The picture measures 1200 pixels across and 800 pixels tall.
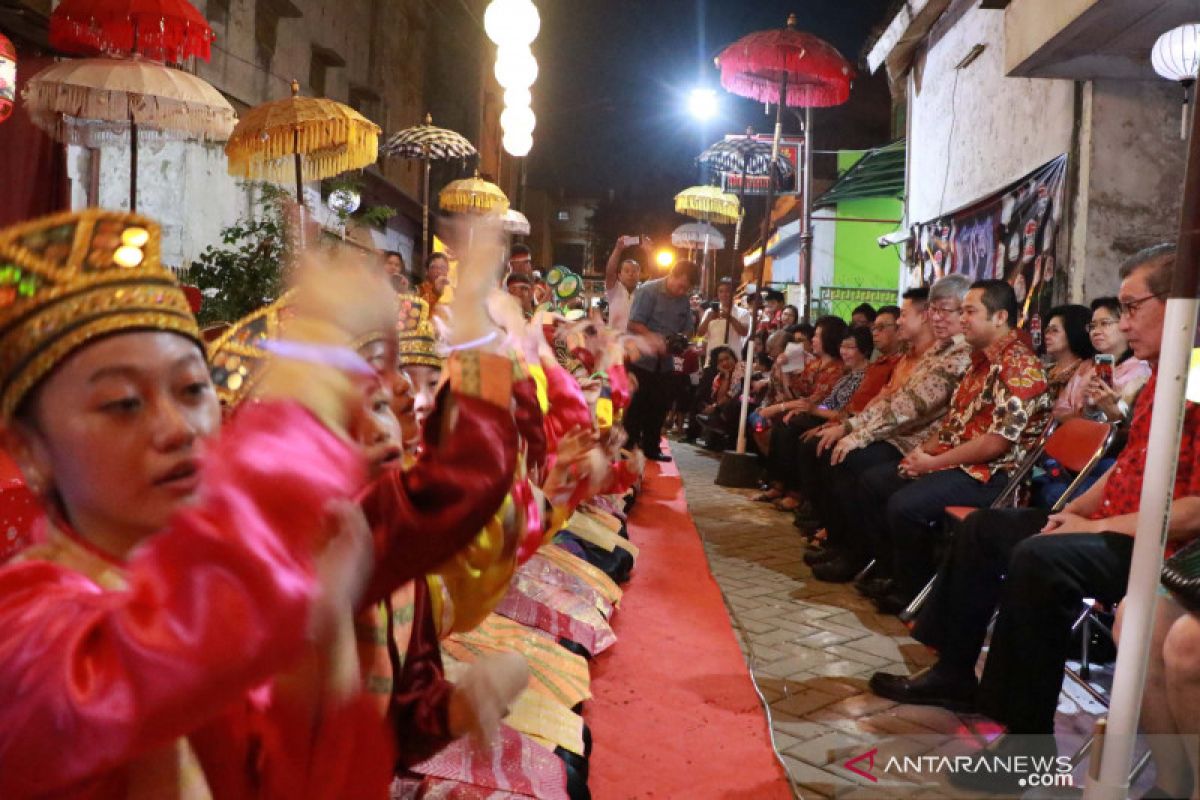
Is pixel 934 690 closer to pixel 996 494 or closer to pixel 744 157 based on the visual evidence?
pixel 996 494

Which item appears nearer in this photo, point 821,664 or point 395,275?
point 821,664

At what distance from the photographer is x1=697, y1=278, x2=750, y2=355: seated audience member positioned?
504 inches

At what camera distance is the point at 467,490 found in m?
1.20

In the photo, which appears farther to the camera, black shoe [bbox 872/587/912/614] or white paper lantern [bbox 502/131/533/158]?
white paper lantern [bbox 502/131/533/158]

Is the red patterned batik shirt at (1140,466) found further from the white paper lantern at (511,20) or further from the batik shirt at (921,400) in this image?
the white paper lantern at (511,20)

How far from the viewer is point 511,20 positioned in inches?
366

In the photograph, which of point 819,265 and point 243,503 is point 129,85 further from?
point 819,265

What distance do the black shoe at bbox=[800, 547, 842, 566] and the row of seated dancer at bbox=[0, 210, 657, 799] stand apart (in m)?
4.64

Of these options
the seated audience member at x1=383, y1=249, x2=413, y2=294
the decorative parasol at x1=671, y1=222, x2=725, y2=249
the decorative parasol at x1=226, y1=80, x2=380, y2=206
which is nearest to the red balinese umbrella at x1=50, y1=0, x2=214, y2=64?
the decorative parasol at x1=226, y1=80, x2=380, y2=206

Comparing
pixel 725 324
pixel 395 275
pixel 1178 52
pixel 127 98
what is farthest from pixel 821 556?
pixel 725 324

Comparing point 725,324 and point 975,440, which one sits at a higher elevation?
point 725,324

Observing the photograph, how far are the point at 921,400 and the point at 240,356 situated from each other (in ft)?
14.9

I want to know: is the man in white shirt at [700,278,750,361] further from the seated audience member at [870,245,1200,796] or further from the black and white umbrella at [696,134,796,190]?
the seated audience member at [870,245,1200,796]

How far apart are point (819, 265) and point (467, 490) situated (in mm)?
21814
